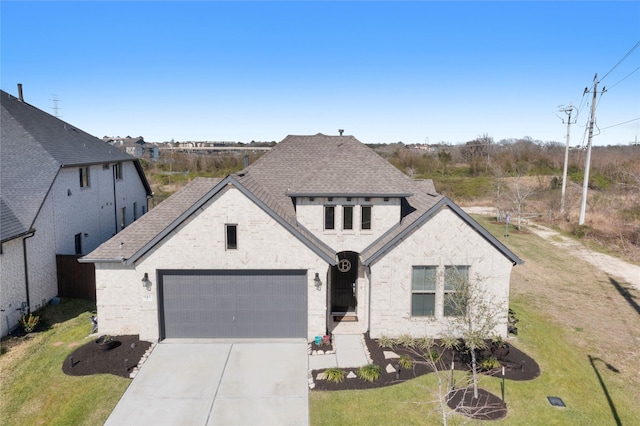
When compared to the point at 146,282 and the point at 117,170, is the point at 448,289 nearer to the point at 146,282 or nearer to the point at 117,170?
the point at 146,282

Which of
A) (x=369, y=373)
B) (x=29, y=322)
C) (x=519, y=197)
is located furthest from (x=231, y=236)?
(x=519, y=197)

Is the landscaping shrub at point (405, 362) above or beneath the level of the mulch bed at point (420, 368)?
above

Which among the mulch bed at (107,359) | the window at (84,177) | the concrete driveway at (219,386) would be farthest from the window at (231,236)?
the window at (84,177)

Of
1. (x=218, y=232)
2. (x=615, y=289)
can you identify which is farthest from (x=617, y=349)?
(x=218, y=232)

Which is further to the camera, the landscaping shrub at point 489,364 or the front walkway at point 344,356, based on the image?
the front walkway at point 344,356

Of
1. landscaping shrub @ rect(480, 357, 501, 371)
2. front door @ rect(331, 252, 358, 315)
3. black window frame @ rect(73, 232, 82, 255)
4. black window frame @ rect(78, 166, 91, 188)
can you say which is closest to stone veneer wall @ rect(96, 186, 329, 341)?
front door @ rect(331, 252, 358, 315)

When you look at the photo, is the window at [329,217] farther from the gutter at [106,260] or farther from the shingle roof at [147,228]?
the gutter at [106,260]

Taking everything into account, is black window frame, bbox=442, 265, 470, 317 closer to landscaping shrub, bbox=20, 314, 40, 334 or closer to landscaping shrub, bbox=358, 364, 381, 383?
landscaping shrub, bbox=358, 364, 381, 383
